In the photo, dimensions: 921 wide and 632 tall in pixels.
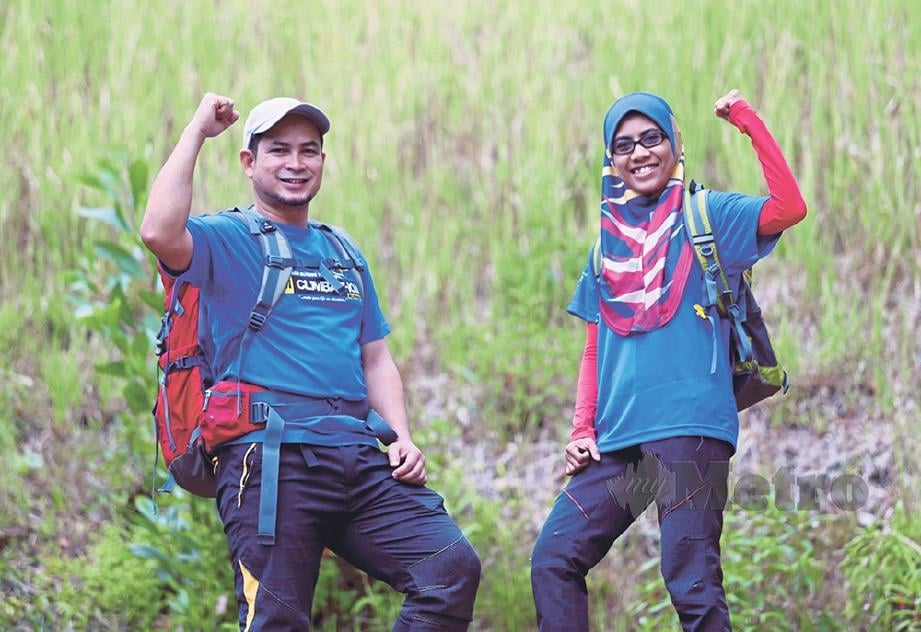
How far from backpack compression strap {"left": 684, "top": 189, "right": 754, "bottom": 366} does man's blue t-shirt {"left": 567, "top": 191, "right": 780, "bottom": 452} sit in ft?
0.09

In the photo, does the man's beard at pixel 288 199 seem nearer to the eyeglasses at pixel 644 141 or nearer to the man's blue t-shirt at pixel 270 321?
the man's blue t-shirt at pixel 270 321

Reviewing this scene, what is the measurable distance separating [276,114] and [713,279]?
1.34 meters

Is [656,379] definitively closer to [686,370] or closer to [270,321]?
[686,370]

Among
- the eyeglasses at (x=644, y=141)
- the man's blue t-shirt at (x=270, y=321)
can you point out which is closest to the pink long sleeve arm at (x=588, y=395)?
the eyeglasses at (x=644, y=141)

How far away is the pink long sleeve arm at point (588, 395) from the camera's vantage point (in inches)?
129

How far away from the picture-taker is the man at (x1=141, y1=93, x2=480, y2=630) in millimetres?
2998

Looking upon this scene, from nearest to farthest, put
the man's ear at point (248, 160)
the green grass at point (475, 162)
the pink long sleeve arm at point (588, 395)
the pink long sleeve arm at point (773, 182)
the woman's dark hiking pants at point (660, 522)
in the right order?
the woman's dark hiking pants at point (660, 522) → the pink long sleeve arm at point (773, 182) → the pink long sleeve arm at point (588, 395) → the man's ear at point (248, 160) → the green grass at point (475, 162)

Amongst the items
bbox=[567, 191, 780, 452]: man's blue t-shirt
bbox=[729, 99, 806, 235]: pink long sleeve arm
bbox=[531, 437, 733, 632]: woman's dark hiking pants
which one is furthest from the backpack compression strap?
bbox=[531, 437, 733, 632]: woman's dark hiking pants

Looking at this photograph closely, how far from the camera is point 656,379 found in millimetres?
3133

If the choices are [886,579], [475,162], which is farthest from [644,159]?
[475,162]

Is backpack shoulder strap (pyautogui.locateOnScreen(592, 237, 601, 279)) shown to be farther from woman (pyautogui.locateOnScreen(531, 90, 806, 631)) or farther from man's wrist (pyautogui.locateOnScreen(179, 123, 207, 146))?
man's wrist (pyautogui.locateOnScreen(179, 123, 207, 146))

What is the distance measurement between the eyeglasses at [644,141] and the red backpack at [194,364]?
3.05 feet

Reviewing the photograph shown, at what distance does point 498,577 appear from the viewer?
4.72 metres

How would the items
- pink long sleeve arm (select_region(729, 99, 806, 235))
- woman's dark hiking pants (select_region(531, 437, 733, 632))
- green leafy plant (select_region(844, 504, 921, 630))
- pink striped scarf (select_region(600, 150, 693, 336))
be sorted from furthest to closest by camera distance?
green leafy plant (select_region(844, 504, 921, 630)) < pink striped scarf (select_region(600, 150, 693, 336)) < pink long sleeve arm (select_region(729, 99, 806, 235)) < woman's dark hiking pants (select_region(531, 437, 733, 632))
